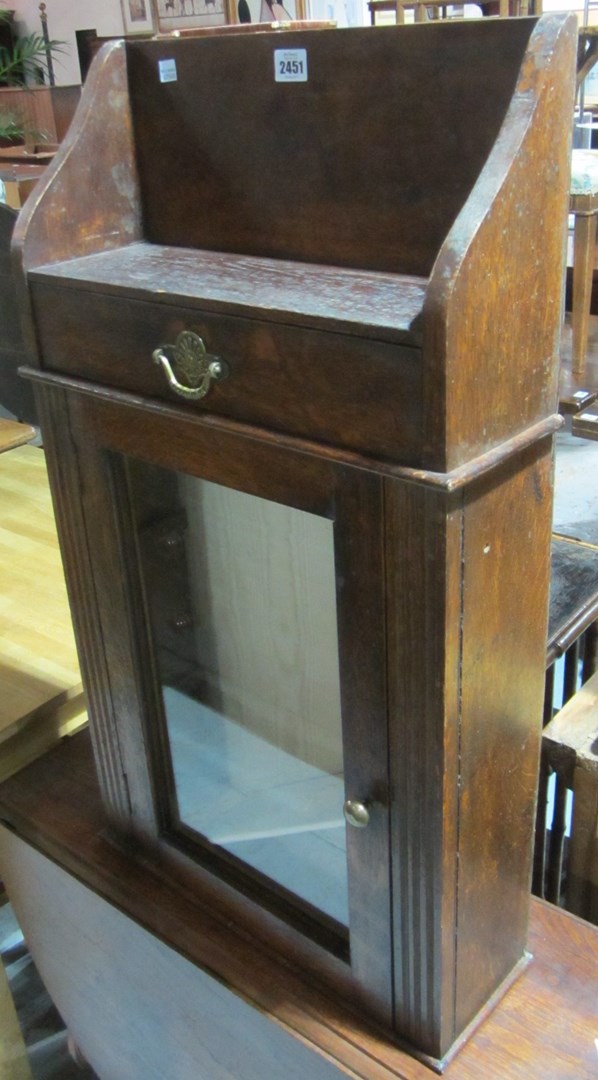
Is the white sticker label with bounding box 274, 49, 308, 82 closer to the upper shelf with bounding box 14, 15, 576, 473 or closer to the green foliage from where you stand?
the upper shelf with bounding box 14, 15, 576, 473

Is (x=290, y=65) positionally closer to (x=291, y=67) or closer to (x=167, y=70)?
(x=291, y=67)

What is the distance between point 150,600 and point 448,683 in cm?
33

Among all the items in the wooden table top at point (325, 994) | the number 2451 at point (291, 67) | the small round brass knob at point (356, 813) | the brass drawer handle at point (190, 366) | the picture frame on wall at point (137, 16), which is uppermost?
the picture frame on wall at point (137, 16)

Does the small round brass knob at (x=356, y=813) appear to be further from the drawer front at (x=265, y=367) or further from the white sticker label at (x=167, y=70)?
the white sticker label at (x=167, y=70)

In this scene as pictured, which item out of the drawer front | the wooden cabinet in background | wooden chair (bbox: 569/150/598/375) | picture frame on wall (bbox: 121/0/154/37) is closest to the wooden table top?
the wooden cabinet in background

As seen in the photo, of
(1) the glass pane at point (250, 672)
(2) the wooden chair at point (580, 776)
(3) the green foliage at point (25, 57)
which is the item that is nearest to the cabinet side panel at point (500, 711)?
(1) the glass pane at point (250, 672)

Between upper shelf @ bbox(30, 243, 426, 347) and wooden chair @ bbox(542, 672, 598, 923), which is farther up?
upper shelf @ bbox(30, 243, 426, 347)

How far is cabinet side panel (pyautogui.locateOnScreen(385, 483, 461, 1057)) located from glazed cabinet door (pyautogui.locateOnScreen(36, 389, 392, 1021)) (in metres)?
0.01

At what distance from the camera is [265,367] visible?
62cm

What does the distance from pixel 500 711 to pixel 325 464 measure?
23 cm

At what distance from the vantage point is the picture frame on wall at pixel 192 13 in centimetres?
372

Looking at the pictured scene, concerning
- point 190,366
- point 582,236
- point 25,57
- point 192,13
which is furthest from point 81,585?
point 25,57

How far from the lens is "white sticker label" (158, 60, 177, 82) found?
0.75 metres

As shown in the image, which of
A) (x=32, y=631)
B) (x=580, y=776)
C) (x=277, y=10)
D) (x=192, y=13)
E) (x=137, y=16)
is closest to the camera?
(x=580, y=776)
